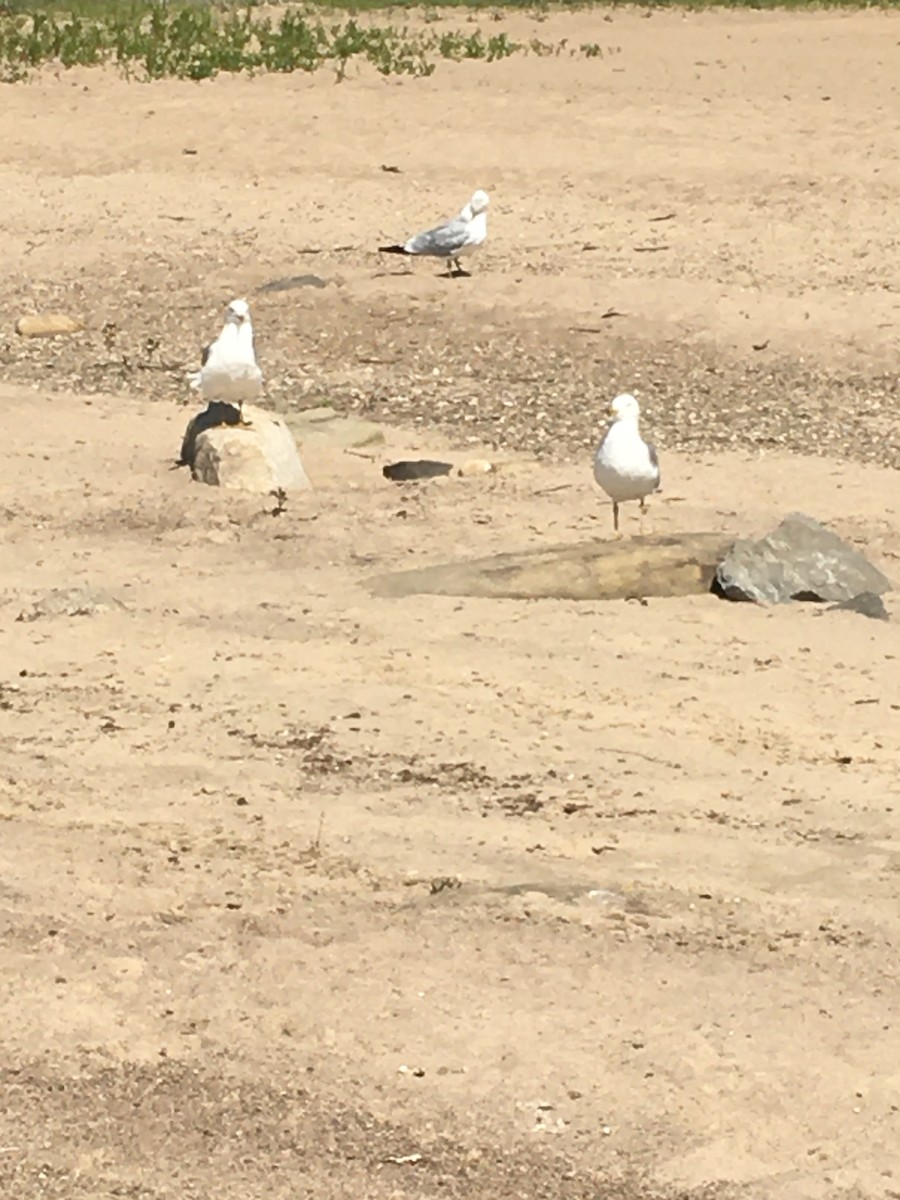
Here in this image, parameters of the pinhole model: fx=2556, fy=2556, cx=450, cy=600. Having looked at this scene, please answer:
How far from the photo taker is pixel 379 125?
2000cm

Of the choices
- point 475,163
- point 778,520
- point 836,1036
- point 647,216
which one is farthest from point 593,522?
point 475,163

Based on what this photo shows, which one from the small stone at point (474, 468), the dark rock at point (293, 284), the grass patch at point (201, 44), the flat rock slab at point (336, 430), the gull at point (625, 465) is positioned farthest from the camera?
the grass patch at point (201, 44)

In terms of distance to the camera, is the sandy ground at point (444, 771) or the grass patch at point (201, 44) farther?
the grass patch at point (201, 44)

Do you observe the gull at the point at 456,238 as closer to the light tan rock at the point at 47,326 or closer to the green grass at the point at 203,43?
the light tan rock at the point at 47,326

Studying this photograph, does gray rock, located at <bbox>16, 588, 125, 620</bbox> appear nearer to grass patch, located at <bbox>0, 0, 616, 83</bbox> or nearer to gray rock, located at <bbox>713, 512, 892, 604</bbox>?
gray rock, located at <bbox>713, 512, 892, 604</bbox>

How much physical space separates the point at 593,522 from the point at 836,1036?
5082 millimetres

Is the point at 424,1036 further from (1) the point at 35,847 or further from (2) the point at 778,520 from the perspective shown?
(2) the point at 778,520

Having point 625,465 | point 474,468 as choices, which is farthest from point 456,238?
point 625,465

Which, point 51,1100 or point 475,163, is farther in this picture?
point 475,163

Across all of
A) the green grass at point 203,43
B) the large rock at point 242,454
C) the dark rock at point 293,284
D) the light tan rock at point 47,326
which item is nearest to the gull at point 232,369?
the large rock at point 242,454

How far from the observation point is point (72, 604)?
8883 mm

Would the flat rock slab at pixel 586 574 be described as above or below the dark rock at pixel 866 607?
above

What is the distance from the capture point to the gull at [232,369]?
10.7 meters

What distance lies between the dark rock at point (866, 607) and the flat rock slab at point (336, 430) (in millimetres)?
3392
